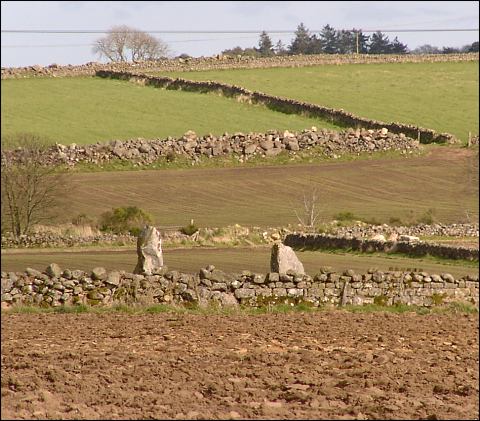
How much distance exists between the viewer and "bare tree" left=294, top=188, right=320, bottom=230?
44.0 m

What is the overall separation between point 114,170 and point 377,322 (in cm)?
3705

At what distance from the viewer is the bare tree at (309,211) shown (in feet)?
144

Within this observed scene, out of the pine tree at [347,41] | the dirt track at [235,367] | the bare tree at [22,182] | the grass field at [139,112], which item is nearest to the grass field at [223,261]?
the bare tree at [22,182]

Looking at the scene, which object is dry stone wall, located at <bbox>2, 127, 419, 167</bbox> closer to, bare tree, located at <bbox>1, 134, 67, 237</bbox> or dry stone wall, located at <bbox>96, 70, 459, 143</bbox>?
dry stone wall, located at <bbox>96, 70, 459, 143</bbox>

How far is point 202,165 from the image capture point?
190 feet

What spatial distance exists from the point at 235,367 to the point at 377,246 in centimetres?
2208

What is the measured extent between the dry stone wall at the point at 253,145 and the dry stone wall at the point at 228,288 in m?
32.7

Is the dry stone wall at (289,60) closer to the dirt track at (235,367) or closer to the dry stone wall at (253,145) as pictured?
the dry stone wall at (253,145)

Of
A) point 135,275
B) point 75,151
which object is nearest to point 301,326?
point 135,275

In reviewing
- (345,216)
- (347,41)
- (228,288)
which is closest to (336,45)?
(347,41)

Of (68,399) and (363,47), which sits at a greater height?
(363,47)

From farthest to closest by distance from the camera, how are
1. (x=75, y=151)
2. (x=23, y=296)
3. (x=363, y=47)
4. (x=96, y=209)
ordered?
1. (x=363, y=47)
2. (x=75, y=151)
3. (x=96, y=209)
4. (x=23, y=296)

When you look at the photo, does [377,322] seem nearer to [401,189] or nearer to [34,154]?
[34,154]

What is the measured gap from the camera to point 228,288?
22125mm
